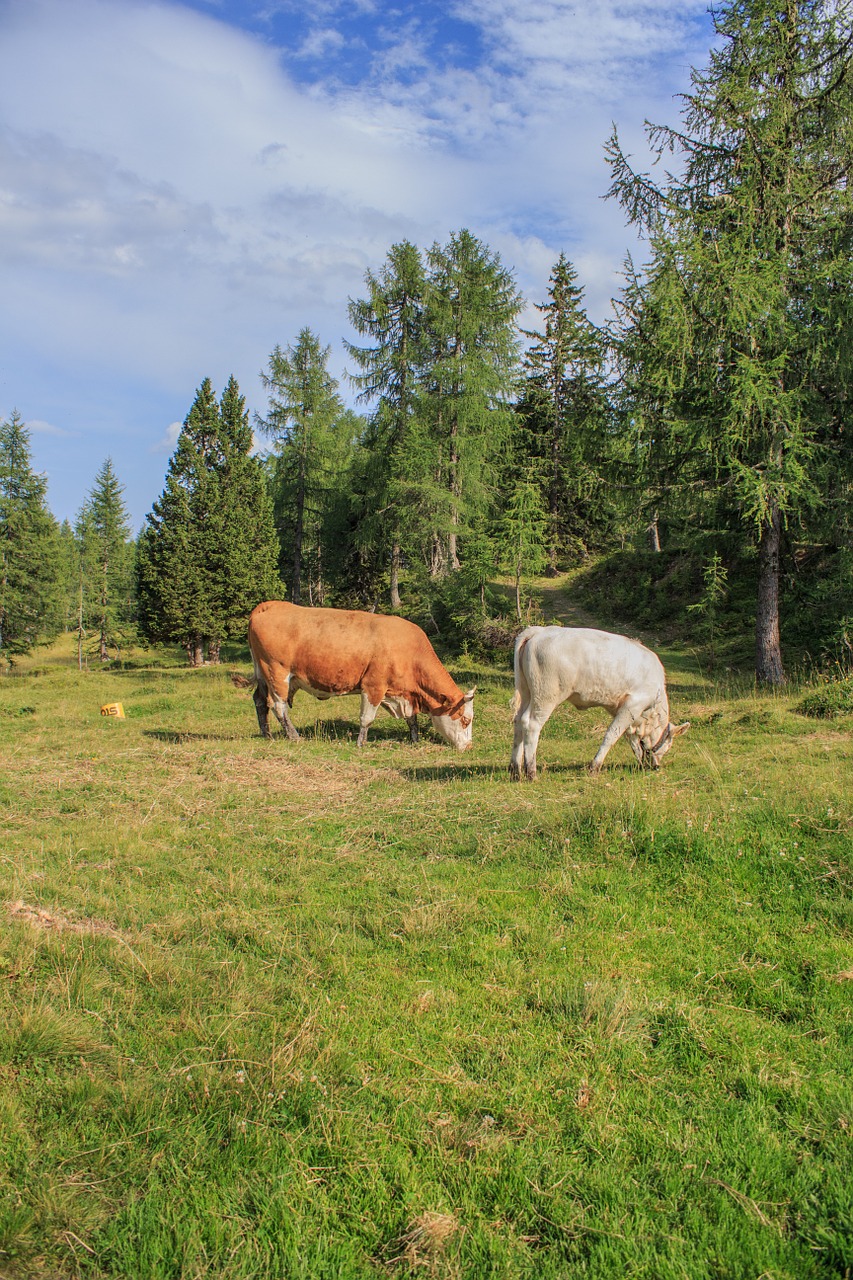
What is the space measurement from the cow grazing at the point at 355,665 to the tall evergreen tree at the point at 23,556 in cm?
3124

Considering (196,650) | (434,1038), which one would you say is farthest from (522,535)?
(196,650)

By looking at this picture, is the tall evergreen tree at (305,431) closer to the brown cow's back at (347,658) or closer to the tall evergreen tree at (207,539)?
the tall evergreen tree at (207,539)

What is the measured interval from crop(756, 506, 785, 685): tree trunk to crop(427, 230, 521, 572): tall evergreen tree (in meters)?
16.6

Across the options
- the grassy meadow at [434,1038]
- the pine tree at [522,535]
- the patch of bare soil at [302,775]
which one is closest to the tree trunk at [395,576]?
the pine tree at [522,535]

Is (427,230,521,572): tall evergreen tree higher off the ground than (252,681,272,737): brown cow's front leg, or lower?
higher

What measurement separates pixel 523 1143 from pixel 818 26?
19.8 m

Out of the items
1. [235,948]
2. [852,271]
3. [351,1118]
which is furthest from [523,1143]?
[852,271]

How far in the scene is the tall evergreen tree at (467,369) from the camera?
31.4 metres

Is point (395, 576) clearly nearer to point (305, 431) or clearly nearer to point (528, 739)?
point (305, 431)

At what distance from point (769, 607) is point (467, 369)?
1948 cm

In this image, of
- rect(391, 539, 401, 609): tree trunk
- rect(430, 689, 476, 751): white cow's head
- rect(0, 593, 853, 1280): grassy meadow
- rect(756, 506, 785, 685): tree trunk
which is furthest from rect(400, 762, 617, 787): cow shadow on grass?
rect(391, 539, 401, 609): tree trunk

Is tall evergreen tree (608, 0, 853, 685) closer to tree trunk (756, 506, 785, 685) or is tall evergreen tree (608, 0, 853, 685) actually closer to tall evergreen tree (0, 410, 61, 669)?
tree trunk (756, 506, 785, 685)

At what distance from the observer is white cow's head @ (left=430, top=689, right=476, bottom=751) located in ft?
43.3

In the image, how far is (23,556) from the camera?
132 feet
